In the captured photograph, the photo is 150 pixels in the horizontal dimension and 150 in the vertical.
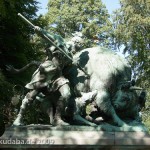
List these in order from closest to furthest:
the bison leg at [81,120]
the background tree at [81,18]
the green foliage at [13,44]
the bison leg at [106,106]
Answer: the bison leg at [81,120]
the bison leg at [106,106]
the green foliage at [13,44]
the background tree at [81,18]

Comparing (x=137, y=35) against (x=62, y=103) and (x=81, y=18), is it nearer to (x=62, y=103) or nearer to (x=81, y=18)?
(x=81, y=18)

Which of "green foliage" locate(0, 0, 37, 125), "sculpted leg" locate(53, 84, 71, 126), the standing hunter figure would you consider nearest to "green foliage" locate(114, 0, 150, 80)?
"green foliage" locate(0, 0, 37, 125)

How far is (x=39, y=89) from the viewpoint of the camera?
6.91 meters

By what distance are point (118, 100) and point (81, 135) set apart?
1114 mm

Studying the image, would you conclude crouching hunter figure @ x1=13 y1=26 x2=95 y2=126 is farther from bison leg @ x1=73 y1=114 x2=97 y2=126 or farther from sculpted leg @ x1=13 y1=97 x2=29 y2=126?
bison leg @ x1=73 y1=114 x2=97 y2=126

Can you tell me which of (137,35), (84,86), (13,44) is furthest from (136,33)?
(84,86)

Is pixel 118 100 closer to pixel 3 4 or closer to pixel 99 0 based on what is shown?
pixel 3 4

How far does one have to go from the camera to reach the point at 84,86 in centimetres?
742

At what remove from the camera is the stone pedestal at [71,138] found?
6.25 meters

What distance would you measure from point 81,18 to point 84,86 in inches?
807

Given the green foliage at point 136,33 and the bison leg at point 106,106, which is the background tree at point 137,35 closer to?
the green foliage at point 136,33

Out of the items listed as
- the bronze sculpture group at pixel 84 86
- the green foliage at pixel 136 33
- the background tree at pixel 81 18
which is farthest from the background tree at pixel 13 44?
the background tree at pixel 81 18

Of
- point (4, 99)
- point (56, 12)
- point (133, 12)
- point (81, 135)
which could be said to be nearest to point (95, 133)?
point (81, 135)

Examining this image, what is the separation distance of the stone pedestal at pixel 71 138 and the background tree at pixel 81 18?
20410mm
